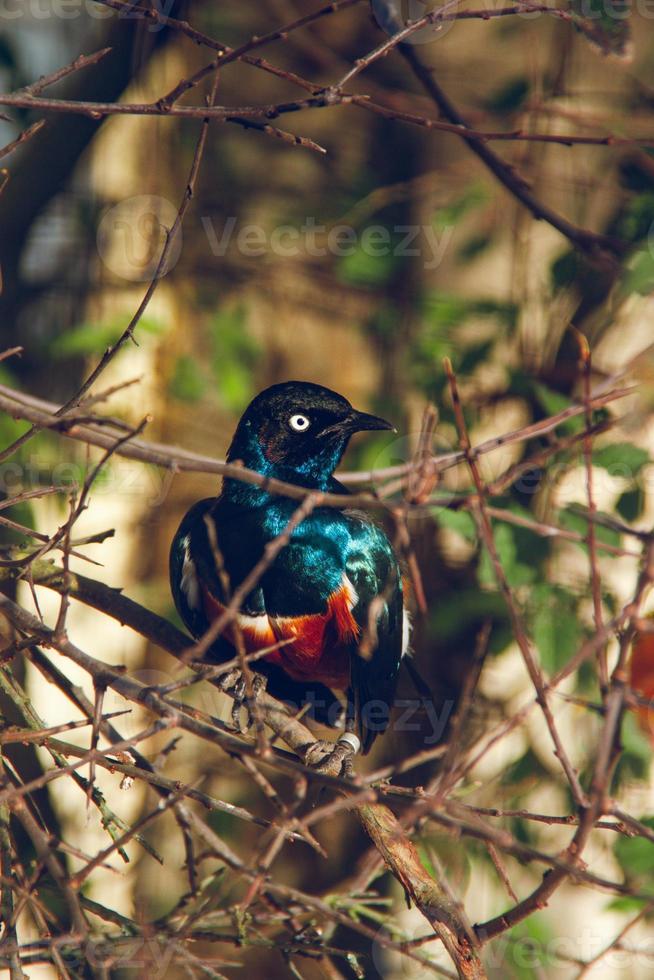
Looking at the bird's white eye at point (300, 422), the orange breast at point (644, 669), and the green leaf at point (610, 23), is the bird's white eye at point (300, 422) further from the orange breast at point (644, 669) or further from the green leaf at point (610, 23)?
the orange breast at point (644, 669)

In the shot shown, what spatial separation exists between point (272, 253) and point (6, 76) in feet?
5.17

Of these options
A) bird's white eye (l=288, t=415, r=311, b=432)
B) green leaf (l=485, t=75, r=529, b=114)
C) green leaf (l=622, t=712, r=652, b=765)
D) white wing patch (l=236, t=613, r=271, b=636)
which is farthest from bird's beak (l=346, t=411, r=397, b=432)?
green leaf (l=485, t=75, r=529, b=114)

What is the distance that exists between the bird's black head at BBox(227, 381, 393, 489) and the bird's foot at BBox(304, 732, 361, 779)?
917 millimetres

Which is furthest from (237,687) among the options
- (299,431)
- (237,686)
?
(299,431)

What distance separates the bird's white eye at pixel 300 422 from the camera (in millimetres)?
3266

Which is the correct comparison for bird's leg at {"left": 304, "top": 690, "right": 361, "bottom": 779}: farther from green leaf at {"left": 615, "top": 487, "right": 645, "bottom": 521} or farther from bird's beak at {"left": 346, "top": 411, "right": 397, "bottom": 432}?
green leaf at {"left": 615, "top": 487, "right": 645, "bottom": 521}

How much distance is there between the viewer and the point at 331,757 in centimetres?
274

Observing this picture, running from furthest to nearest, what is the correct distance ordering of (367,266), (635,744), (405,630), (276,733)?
(367,266), (635,744), (405,630), (276,733)

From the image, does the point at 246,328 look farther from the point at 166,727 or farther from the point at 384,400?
the point at 166,727

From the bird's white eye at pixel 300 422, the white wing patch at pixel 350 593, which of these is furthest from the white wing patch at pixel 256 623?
the bird's white eye at pixel 300 422

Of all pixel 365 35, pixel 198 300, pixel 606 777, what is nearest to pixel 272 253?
pixel 198 300

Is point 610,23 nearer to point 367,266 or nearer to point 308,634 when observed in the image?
point 367,266

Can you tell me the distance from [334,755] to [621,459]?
1433 millimetres

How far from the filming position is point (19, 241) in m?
4.97
